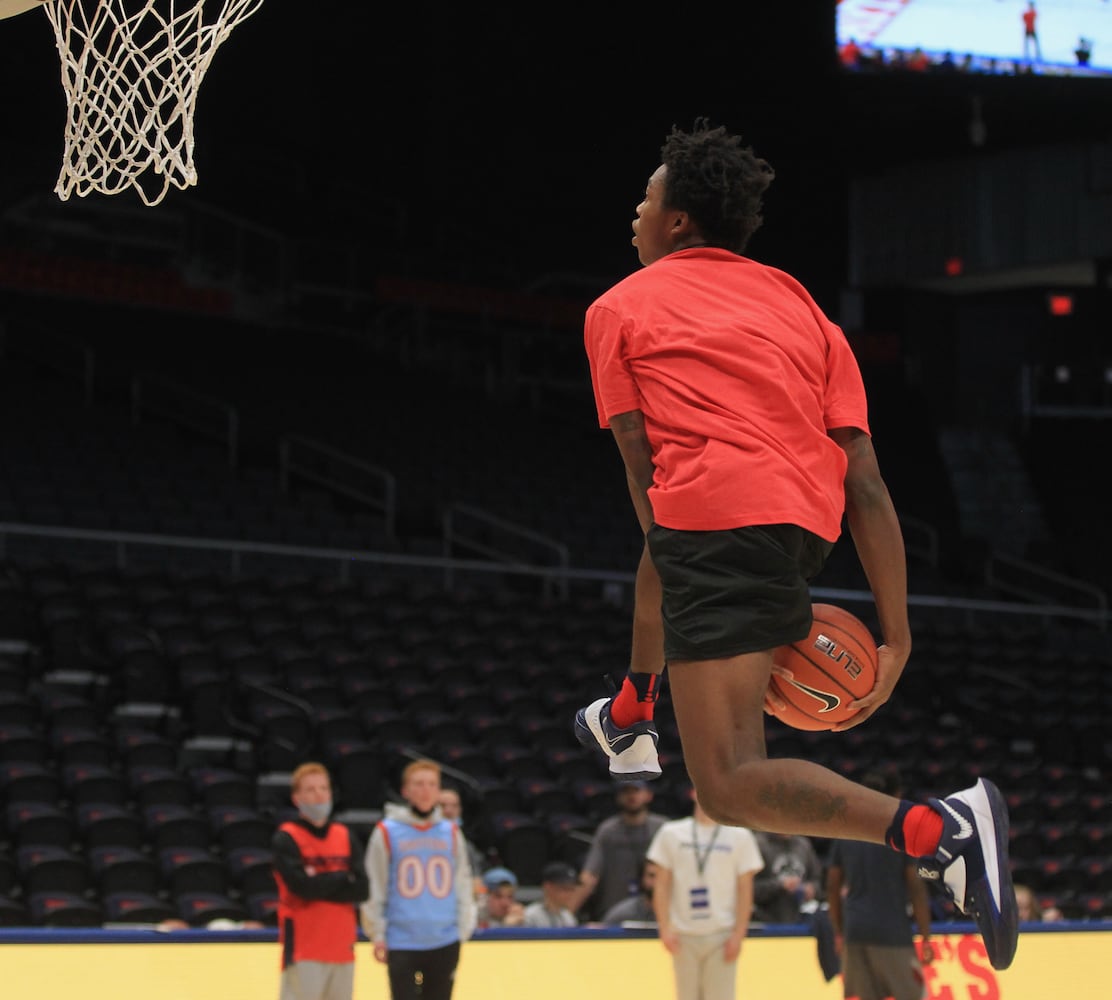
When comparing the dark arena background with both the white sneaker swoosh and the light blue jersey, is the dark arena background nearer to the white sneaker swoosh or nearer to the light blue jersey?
the light blue jersey

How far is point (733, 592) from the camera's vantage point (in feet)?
8.16

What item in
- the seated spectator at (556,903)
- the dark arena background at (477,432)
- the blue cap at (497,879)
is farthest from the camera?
the dark arena background at (477,432)


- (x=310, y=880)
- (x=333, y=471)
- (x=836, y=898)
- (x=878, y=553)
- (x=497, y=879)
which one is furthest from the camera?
(x=333, y=471)

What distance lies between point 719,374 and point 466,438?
16121 millimetres

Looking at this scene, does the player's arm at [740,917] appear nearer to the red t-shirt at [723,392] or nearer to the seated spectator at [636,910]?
the seated spectator at [636,910]

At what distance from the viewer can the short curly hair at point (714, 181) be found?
2742mm

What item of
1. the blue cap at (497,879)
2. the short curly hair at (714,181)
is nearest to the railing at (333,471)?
the blue cap at (497,879)

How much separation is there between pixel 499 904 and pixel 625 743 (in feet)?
18.8

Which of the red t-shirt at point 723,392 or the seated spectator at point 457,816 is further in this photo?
the seated spectator at point 457,816

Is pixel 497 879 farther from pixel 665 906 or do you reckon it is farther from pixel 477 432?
pixel 477 432

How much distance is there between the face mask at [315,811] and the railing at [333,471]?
9.73 meters

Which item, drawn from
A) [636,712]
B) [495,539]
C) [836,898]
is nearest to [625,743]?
[636,712]

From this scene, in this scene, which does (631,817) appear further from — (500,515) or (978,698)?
(500,515)

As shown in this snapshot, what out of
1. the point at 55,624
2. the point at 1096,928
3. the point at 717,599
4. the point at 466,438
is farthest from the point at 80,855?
the point at 466,438
